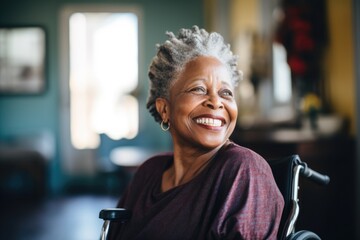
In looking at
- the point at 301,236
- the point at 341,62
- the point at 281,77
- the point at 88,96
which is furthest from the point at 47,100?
the point at 301,236

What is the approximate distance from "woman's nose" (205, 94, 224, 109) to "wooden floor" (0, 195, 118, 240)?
328 centimetres

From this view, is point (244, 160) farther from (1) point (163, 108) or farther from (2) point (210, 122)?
(1) point (163, 108)

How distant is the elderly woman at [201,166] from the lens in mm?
1299

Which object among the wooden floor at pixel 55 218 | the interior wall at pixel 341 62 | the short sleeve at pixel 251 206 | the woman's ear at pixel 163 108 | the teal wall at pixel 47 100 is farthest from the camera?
the teal wall at pixel 47 100

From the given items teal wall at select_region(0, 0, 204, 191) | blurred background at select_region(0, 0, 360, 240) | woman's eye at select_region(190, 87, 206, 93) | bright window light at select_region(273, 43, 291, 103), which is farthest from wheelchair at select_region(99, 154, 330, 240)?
teal wall at select_region(0, 0, 204, 191)

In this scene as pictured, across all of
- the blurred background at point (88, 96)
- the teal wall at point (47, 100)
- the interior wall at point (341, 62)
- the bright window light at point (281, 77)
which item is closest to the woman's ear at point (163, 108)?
the interior wall at point (341, 62)

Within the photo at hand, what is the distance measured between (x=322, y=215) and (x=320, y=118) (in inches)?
28.4

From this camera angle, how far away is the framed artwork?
830cm

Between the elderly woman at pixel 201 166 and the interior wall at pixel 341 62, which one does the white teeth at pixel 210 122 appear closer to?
the elderly woman at pixel 201 166

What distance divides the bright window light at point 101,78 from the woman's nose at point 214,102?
6.80 m

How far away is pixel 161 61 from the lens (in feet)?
5.21

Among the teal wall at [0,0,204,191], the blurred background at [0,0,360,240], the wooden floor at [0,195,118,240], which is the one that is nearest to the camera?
the wooden floor at [0,195,118,240]

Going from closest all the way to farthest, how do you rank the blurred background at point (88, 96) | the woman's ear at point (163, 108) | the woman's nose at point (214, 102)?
the woman's nose at point (214, 102) → the woman's ear at point (163, 108) → the blurred background at point (88, 96)

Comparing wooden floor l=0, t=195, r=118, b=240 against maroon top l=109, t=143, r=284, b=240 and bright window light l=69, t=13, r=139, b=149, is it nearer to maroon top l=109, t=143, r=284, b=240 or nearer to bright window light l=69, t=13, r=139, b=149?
bright window light l=69, t=13, r=139, b=149
